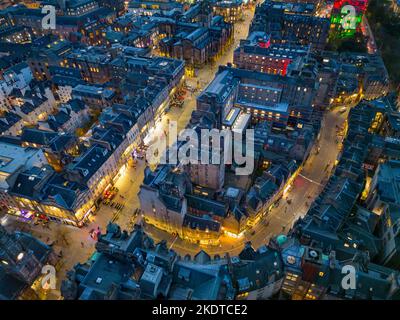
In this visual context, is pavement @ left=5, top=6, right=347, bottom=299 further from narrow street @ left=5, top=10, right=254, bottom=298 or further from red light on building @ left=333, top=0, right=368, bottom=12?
red light on building @ left=333, top=0, right=368, bottom=12

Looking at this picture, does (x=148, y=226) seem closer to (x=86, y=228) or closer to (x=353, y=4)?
(x=86, y=228)

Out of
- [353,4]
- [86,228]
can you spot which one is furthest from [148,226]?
[353,4]

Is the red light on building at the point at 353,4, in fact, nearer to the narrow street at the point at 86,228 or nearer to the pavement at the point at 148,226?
the pavement at the point at 148,226

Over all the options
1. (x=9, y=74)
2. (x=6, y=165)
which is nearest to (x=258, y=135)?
(x=6, y=165)

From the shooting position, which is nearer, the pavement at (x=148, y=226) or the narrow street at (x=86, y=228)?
the narrow street at (x=86, y=228)

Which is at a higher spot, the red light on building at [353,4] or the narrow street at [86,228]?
the red light on building at [353,4]

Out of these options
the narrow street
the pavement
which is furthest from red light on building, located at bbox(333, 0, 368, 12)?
the narrow street

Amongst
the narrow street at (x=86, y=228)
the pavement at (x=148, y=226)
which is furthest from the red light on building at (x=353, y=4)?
the narrow street at (x=86, y=228)

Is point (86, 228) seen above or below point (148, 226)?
below

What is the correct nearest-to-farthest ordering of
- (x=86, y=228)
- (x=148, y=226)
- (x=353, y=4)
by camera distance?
1. (x=86, y=228)
2. (x=148, y=226)
3. (x=353, y=4)

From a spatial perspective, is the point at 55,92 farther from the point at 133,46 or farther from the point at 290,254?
the point at 290,254
